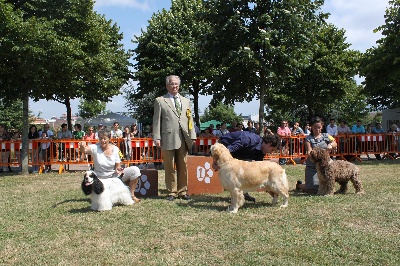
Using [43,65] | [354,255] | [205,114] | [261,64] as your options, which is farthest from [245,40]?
[205,114]

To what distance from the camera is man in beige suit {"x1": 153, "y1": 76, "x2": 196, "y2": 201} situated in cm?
710

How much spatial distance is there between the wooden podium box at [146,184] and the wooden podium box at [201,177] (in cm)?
69

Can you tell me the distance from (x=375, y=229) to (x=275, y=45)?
34.1 feet

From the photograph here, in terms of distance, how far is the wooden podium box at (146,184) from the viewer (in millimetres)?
7660

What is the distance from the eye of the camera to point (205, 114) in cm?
7938

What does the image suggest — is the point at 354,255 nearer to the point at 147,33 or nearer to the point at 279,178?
the point at 279,178

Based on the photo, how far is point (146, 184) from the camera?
7.66m

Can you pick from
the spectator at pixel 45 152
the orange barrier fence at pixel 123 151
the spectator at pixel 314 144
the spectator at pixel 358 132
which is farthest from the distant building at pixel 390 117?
the spectator at pixel 45 152

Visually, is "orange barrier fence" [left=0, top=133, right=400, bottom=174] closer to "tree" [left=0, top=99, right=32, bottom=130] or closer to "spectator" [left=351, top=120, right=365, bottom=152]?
"spectator" [left=351, top=120, right=365, bottom=152]

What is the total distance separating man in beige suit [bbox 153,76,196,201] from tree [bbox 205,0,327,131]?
7.40 metres

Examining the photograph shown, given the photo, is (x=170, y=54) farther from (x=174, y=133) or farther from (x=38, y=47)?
(x=174, y=133)

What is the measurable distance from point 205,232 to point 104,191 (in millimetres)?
2006

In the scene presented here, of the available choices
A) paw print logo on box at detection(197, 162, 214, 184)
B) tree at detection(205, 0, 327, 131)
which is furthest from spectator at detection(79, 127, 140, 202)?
tree at detection(205, 0, 327, 131)

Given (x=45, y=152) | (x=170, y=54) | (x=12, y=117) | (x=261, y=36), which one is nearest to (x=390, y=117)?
(x=170, y=54)
